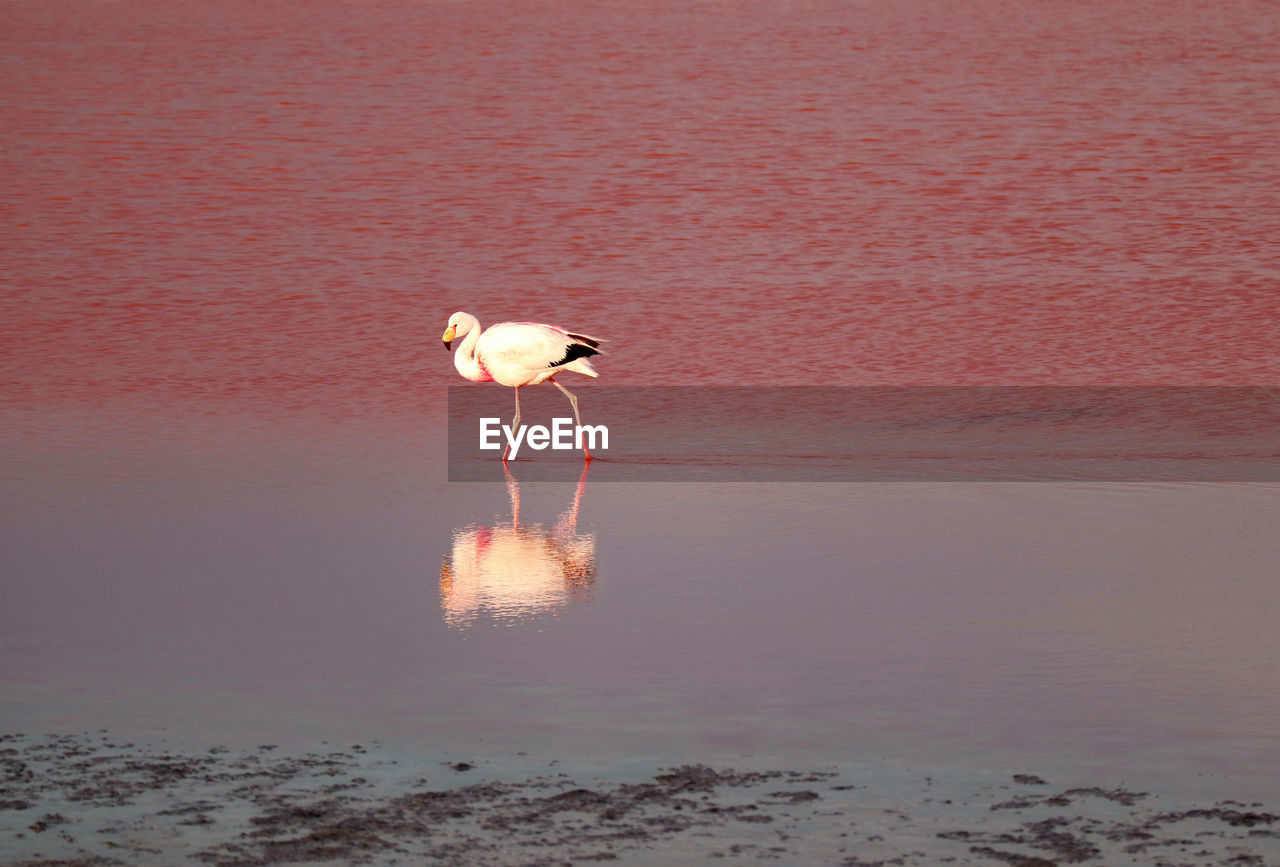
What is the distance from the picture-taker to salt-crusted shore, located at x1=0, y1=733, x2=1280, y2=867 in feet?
12.3

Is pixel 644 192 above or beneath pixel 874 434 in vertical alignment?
above

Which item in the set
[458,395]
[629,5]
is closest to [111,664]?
[458,395]

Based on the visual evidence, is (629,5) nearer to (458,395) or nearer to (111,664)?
(458,395)

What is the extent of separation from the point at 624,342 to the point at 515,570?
26.9 ft

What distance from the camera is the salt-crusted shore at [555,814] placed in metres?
3.76

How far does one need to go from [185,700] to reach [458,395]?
27.9 ft

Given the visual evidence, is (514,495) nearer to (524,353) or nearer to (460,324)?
(524,353)

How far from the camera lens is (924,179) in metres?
18.4

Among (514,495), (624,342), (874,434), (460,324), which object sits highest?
(624,342)

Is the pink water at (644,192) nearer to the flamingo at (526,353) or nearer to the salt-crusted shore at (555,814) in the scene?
the flamingo at (526,353)

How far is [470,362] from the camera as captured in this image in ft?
36.8

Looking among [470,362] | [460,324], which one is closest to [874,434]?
[470,362]

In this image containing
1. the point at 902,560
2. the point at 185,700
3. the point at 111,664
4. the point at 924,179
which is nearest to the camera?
the point at 185,700

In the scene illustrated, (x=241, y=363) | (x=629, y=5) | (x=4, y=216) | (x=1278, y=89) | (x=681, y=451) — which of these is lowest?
(x=681, y=451)
